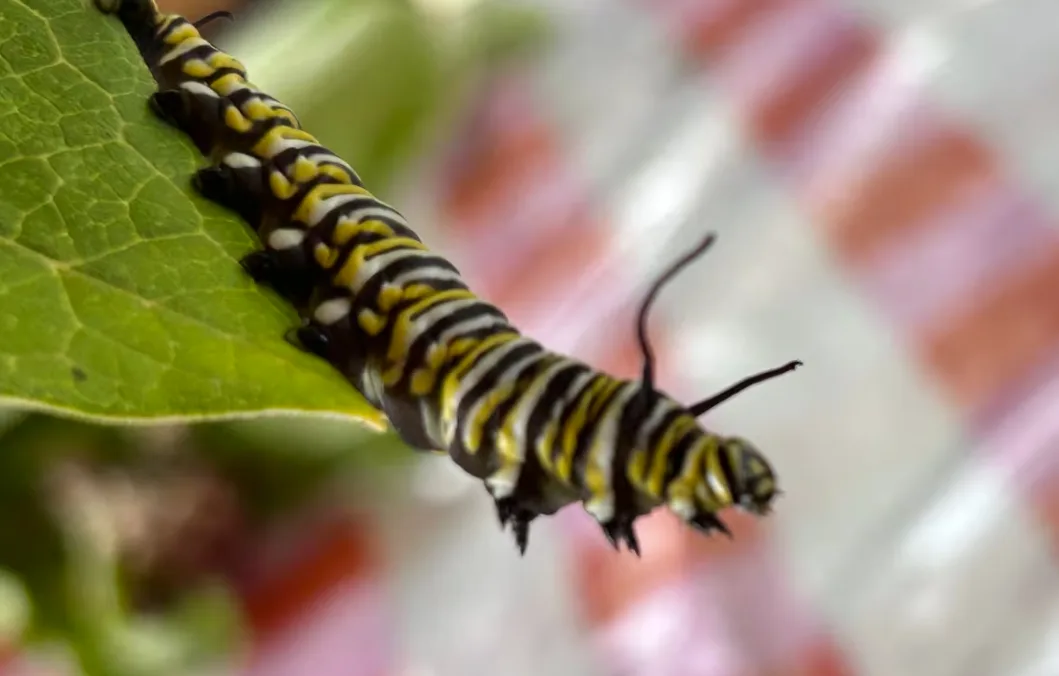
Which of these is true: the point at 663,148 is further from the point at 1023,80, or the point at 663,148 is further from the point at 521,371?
the point at 521,371

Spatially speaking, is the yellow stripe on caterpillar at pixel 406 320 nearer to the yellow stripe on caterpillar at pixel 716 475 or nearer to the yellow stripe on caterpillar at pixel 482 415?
the yellow stripe on caterpillar at pixel 482 415

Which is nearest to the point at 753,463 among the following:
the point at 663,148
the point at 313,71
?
the point at 313,71

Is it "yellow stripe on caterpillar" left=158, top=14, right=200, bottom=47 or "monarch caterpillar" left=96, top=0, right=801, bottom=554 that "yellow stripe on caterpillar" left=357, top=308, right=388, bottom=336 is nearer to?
"monarch caterpillar" left=96, top=0, right=801, bottom=554

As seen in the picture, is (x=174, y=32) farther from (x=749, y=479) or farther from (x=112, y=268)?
(x=749, y=479)

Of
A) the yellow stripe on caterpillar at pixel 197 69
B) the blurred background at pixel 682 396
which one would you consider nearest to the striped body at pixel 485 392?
the yellow stripe on caterpillar at pixel 197 69

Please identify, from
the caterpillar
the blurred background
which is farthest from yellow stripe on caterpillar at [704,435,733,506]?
the blurred background
